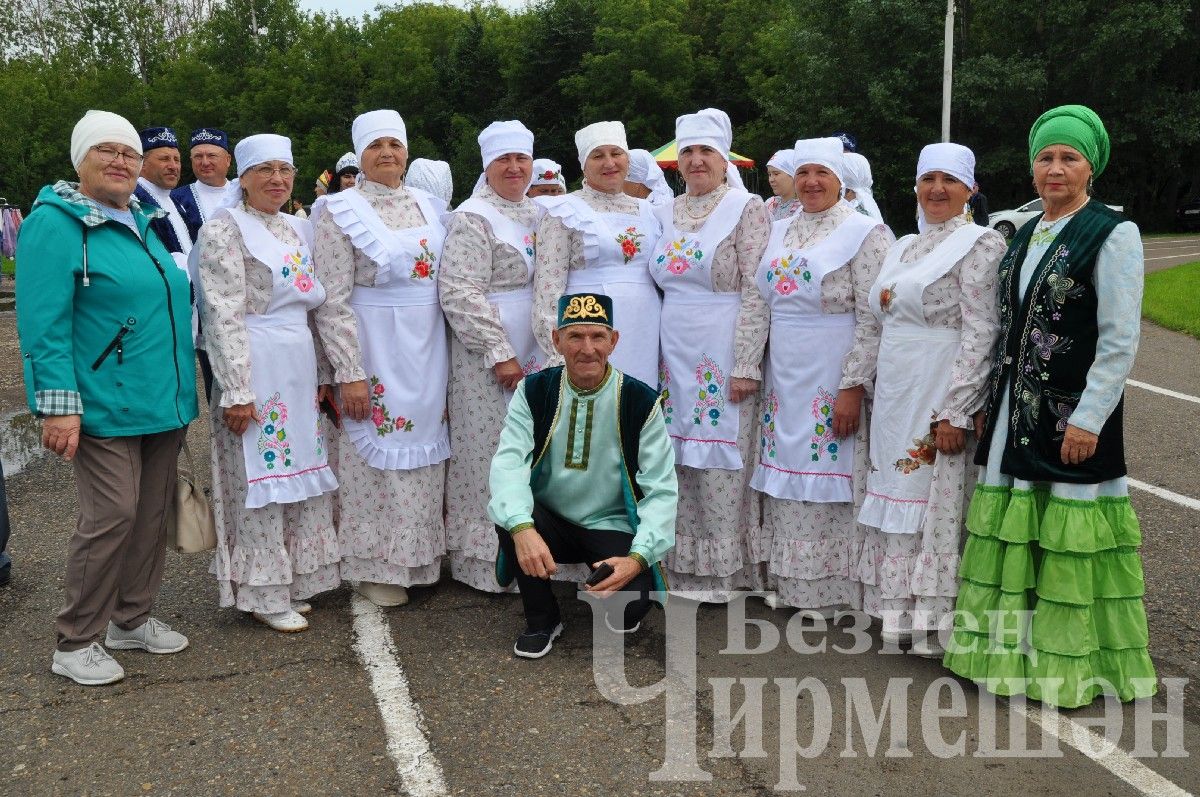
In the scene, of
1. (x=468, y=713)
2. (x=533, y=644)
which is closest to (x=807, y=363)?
(x=533, y=644)

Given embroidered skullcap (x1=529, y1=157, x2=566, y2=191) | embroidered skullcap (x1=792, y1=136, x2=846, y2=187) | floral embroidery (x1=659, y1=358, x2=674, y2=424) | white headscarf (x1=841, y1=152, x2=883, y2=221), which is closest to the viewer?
embroidered skullcap (x1=792, y1=136, x2=846, y2=187)

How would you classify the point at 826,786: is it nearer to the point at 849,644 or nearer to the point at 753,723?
the point at 753,723

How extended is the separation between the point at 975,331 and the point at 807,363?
79 cm


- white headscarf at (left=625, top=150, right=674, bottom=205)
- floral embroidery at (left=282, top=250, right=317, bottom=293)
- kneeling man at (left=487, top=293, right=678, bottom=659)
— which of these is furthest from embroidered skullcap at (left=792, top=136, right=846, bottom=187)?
white headscarf at (left=625, top=150, right=674, bottom=205)

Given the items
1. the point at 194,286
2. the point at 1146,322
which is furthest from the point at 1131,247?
the point at 1146,322

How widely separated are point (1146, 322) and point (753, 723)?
1144 centimetres

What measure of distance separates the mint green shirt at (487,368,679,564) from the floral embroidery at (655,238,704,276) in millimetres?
696

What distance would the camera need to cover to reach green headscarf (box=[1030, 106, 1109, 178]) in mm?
3576

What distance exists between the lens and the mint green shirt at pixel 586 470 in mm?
4066

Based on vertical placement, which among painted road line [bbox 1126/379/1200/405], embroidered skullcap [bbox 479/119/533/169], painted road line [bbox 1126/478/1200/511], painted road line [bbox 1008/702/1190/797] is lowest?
painted road line [bbox 1008/702/1190/797]

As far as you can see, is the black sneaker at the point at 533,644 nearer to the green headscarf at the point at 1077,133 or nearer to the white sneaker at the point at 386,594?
the white sneaker at the point at 386,594

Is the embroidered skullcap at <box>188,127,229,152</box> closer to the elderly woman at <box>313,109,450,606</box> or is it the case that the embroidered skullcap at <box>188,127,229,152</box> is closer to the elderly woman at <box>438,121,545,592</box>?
the elderly woman at <box>313,109,450,606</box>

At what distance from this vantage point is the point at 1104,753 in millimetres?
3332

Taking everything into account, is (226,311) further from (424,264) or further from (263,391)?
(424,264)
